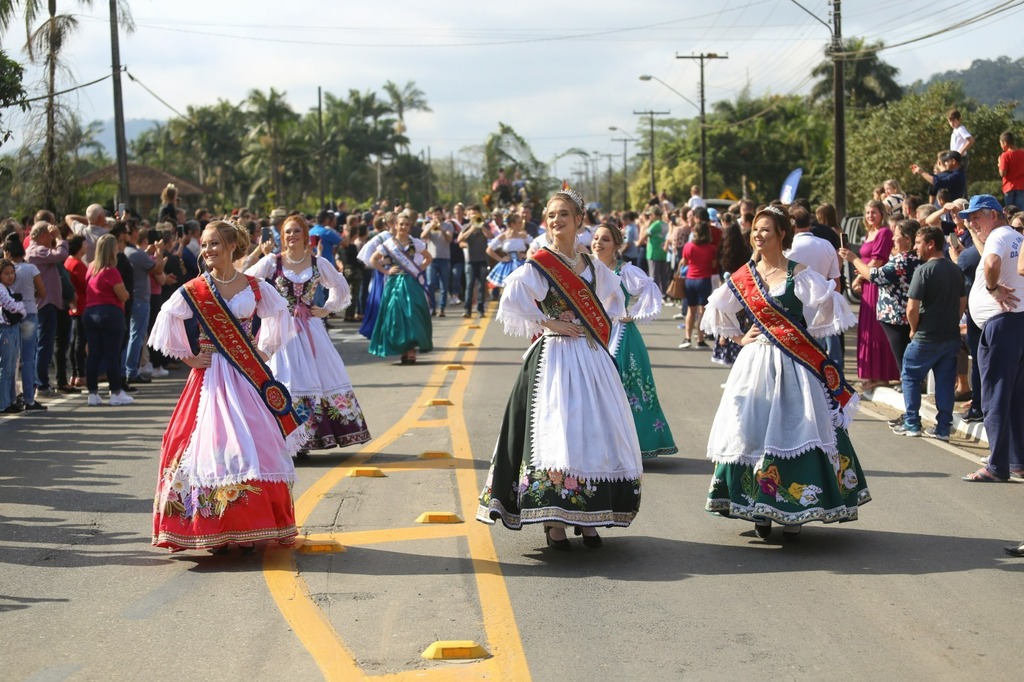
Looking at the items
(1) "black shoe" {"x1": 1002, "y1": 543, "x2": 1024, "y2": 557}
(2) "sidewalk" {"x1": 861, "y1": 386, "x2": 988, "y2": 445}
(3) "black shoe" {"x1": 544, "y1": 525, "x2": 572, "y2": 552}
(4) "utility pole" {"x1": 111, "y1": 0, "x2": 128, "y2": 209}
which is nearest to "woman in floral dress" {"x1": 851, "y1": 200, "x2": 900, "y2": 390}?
(2) "sidewalk" {"x1": 861, "y1": 386, "x2": 988, "y2": 445}

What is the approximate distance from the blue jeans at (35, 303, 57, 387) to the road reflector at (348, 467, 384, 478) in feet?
21.8

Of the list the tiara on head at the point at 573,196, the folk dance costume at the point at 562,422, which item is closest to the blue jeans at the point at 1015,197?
the tiara on head at the point at 573,196

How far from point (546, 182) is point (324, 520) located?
54.7 m

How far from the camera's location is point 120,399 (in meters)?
15.6

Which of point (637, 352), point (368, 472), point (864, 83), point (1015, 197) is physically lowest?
point (368, 472)

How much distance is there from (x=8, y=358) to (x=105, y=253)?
1.63 m

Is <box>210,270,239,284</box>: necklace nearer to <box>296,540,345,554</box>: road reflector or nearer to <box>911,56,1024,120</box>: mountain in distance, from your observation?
<box>296,540,345,554</box>: road reflector

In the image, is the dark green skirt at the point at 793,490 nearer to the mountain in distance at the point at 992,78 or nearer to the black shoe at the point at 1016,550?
the black shoe at the point at 1016,550

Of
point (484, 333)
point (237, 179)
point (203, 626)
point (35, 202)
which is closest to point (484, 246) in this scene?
point (484, 333)

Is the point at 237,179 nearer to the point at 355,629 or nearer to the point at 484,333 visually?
the point at 484,333

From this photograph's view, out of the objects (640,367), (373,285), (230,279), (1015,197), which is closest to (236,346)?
(230,279)

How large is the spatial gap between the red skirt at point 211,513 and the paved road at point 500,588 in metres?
0.16

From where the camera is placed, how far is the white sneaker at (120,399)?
1556 cm

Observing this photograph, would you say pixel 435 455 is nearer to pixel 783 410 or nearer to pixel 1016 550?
pixel 783 410
